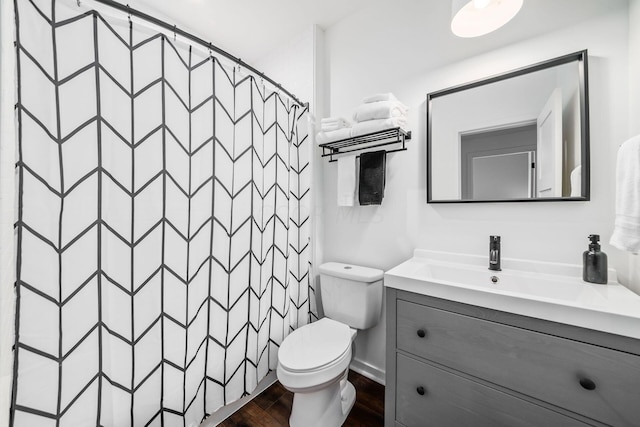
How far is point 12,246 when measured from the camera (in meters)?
0.65

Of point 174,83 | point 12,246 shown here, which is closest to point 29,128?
point 12,246

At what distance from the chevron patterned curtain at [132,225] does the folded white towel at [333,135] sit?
41cm

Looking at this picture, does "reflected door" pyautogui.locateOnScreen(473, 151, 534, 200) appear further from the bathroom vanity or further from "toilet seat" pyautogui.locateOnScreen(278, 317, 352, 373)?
"toilet seat" pyautogui.locateOnScreen(278, 317, 352, 373)

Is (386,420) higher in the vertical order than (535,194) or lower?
lower

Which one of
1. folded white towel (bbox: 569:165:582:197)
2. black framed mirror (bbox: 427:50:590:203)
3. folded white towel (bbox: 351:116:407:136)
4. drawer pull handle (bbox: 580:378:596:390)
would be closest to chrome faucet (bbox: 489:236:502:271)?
black framed mirror (bbox: 427:50:590:203)

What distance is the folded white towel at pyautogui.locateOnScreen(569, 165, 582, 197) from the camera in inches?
41.3

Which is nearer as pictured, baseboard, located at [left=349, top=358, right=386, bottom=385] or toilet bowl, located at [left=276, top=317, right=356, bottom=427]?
toilet bowl, located at [left=276, top=317, right=356, bottom=427]

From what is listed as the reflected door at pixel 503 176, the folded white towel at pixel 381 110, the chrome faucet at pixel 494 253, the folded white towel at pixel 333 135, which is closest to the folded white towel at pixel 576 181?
the reflected door at pixel 503 176

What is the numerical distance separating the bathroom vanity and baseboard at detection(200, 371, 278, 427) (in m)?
0.81

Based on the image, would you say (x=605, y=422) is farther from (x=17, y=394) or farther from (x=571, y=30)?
(x=17, y=394)

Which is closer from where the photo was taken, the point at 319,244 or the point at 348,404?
the point at 348,404

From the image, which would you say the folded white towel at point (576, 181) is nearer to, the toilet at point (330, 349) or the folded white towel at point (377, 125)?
the folded white towel at point (377, 125)

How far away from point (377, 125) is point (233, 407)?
1.85 meters

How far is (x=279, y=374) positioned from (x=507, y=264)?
1.25m
